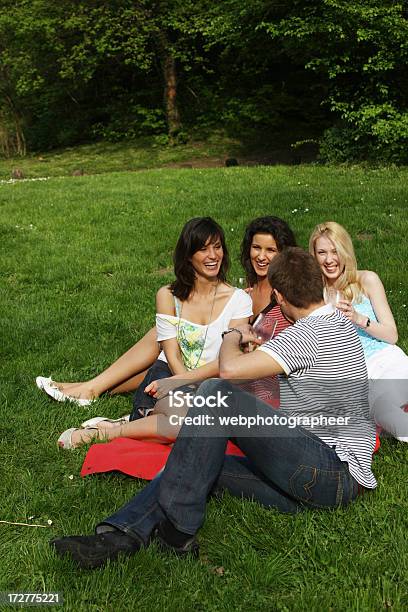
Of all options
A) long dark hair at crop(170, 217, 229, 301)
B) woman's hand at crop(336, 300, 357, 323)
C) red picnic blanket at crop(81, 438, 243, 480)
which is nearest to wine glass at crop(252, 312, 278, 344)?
woman's hand at crop(336, 300, 357, 323)

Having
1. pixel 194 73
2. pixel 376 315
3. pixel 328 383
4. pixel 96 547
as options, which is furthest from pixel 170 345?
pixel 194 73

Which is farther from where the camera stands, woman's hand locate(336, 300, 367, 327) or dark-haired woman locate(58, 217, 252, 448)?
dark-haired woman locate(58, 217, 252, 448)

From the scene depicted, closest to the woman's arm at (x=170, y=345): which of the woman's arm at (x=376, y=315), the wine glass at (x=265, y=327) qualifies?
the wine glass at (x=265, y=327)

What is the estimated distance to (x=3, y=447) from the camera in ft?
15.0

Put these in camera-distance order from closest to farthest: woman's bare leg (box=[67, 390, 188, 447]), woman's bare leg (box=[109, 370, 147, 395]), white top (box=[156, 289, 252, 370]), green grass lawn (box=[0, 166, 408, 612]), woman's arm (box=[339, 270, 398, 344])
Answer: green grass lawn (box=[0, 166, 408, 612])
woman's bare leg (box=[67, 390, 188, 447])
woman's arm (box=[339, 270, 398, 344])
white top (box=[156, 289, 252, 370])
woman's bare leg (box=[109, 370, 147, 395])

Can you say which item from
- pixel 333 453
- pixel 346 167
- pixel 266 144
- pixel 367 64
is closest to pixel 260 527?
pixel 333 453

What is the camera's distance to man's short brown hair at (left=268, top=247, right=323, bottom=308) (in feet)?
11.1

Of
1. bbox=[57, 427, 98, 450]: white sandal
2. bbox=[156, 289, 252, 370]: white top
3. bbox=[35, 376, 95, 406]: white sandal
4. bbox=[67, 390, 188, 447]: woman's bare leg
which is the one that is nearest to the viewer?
bbox=[67, 390, 188, 447]: woman's bare leg

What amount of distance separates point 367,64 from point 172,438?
15.3 meters

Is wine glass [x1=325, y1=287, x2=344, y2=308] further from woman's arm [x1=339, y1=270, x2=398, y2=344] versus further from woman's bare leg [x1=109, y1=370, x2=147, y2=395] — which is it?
woman's bare leg [x1=109, y1=370, x2=147, y2=395]

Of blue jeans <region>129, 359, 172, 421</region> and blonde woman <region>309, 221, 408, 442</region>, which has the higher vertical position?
blonde woman <region>309, 221, 408, 442</region>

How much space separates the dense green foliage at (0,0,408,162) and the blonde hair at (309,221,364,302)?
1323 centimetres

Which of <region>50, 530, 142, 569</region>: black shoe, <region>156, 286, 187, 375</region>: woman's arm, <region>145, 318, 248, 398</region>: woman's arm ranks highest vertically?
<region>156, 286, 187, 375</region>: woman's arm

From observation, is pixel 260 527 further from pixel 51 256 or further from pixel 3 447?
pixel 51 256
